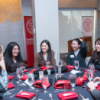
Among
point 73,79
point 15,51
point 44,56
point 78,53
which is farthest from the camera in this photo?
point 78,53

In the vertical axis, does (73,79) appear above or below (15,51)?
below

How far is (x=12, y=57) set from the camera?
2406 mm

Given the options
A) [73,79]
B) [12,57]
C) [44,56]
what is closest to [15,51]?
[12,57]

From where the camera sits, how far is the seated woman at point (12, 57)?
226 centimetres

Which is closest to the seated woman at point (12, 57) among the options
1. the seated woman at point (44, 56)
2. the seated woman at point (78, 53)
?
the seated woman at point (44, 56)

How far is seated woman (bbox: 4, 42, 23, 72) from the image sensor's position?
2.26 m

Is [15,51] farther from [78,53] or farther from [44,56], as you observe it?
[78,53]

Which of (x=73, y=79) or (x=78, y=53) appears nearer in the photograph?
(x=73, y=79)

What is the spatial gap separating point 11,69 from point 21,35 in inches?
144

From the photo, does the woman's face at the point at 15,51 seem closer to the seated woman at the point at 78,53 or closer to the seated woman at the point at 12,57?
Result: the seated woman at the point at 12,57

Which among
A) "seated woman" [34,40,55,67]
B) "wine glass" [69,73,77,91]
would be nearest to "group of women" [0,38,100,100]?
"seated woman" [34,40,55,67]

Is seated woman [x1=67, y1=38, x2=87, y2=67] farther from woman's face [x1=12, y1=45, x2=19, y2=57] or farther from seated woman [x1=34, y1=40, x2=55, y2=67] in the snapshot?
woman's face [x1=12, y1=45, x2=19, y2=57]

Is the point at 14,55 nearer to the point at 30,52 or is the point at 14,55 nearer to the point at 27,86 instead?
the point at 27,86

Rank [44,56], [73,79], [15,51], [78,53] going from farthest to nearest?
[78,53]
[44,56]
[15,51]
[73,79]
